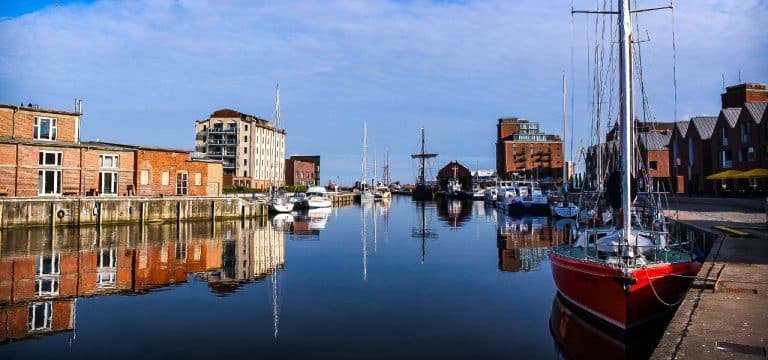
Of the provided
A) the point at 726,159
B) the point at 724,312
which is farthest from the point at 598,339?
the point at 726,159

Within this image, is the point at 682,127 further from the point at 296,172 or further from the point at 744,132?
the point at 296,172

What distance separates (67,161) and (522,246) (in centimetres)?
3944

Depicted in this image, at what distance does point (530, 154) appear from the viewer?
173m

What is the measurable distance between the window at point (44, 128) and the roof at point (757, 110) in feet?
223

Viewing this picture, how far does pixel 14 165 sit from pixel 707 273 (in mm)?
48940

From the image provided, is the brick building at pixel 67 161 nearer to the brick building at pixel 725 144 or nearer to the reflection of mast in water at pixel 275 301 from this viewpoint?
the reflection of mast in water at pixel 275 301

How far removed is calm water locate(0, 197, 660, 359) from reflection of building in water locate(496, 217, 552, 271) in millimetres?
299

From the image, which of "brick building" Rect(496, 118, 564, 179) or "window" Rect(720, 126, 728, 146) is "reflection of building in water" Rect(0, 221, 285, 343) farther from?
"brick building" Rect(496, 118, 564, 179)

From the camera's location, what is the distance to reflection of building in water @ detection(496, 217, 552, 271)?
28.7 m

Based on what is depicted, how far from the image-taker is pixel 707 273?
14742mm

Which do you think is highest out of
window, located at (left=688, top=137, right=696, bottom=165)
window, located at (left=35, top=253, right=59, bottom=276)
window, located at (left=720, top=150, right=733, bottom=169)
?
window, located at (left=688, top=137, right=696, bottom=165)

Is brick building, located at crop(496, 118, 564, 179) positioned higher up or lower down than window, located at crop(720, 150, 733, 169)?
higher up

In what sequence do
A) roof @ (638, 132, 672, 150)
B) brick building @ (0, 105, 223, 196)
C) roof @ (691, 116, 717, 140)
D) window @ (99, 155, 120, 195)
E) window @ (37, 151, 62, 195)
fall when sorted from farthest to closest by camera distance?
1. roof @ (638, 132, 672, 150)
2. roof @ (691, 116, 717, 140)
3. window @ (99, 155, 120, 195)
4. window @ (37, 151, 62, 195)
5. brick building @ (0, 105, 223, 196)

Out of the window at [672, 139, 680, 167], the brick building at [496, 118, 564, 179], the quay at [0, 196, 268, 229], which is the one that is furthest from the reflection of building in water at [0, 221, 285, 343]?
the brick building at [496, 118, 564, 179]
